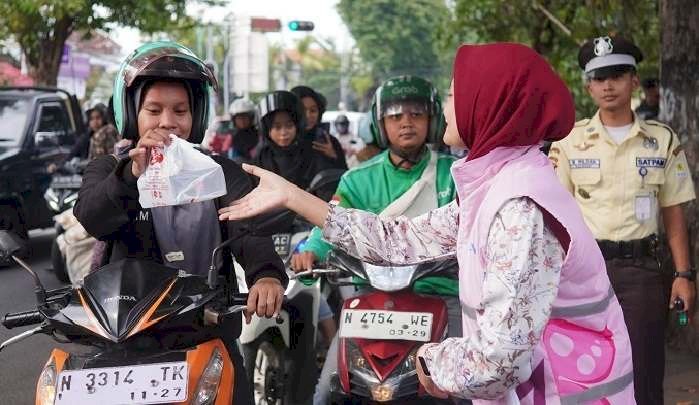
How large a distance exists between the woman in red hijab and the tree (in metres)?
14.4

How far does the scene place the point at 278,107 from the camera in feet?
22.1

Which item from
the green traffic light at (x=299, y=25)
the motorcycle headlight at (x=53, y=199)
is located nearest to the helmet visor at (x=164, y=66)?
the motorcycle headlight at (x=53, y=199)

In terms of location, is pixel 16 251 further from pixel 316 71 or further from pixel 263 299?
pixel 316 71

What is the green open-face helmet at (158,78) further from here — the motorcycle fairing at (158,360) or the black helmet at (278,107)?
the black helmet at (278,107)

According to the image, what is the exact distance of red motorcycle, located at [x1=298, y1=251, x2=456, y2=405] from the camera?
392 cm

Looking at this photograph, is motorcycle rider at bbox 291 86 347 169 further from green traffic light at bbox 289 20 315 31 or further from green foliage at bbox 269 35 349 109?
green foliage at bbox 269 35 349 109

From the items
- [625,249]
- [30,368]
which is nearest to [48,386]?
[625,249]

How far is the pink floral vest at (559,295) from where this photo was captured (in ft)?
7.73

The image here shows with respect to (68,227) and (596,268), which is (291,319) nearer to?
(596,268)

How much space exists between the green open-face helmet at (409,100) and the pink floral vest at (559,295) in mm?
2440

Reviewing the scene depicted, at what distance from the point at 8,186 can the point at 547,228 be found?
413 inches

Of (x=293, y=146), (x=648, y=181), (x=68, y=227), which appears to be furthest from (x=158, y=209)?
(x=68, y=227)

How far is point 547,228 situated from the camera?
7.59ft

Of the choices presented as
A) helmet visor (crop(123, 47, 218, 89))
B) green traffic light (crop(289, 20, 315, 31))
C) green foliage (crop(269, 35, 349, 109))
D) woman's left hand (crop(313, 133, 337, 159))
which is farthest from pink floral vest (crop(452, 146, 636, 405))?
green foliage (crop(269, 35, 349, 109))
